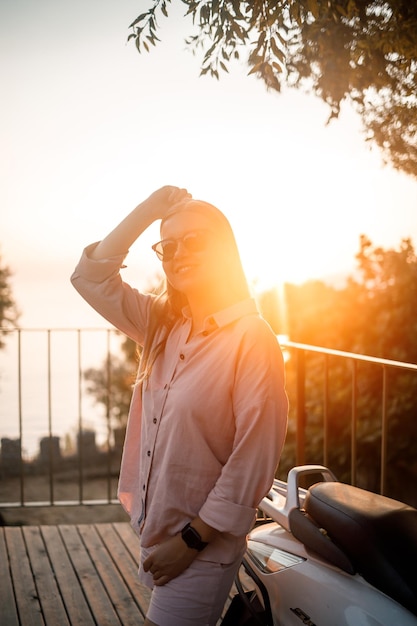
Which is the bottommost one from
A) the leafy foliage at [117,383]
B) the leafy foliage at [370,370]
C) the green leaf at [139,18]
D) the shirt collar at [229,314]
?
the leafy foliage at [117,383]

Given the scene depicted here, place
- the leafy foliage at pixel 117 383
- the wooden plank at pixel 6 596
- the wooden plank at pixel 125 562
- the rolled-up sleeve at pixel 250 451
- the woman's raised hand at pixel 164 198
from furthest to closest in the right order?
1. the leafy foliage at pixel 117 383
2. the wooden plank at pixel 125 562
3. the wooden plank at pixel 6 596
4. the woman's raised hand at pixel 164 198
5. the rolled-up sleeve at pixel 250 451

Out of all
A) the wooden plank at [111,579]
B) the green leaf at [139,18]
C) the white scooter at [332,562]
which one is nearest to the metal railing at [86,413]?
the wooden plank at [111,579]

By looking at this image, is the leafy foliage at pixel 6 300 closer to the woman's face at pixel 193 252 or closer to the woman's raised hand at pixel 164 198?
the woman's raised hand at pixel 164 198

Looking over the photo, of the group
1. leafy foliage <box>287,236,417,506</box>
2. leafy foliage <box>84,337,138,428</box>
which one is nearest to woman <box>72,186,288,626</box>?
leafy foliage <box>287,236,417,506</box>

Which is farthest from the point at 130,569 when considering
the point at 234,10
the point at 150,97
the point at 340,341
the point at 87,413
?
the point at 87,413

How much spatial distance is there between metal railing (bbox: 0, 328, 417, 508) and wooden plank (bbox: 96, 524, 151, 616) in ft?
1.29

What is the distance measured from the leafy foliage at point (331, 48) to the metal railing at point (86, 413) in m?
1.37

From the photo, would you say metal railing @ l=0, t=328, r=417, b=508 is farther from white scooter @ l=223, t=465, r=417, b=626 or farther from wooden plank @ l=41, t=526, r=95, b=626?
white scooter @ l=223, t=465, r=417, b=626

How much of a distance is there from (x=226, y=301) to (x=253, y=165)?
553 centimetres

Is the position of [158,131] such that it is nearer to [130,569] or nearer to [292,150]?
[292,150]

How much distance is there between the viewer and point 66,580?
3.20 meters

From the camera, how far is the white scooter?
1.31 m

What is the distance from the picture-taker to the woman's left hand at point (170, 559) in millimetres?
1522

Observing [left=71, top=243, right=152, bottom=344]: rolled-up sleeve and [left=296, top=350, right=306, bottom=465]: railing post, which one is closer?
[left=71, top=243, right=152, bottom=344]: rolled-up sleeve
